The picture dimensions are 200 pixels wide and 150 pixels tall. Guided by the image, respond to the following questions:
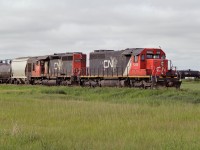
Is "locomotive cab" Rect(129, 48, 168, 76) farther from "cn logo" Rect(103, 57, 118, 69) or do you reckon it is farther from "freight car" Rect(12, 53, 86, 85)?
"freight car" Rect(12, 53, 86, 85)

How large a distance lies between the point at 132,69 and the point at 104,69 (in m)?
4.49

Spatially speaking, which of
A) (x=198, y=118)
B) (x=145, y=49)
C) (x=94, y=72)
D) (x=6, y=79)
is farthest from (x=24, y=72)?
(x=198, y=118)

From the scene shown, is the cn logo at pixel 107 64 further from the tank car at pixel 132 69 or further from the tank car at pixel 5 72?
the tank car at pixel 5 72

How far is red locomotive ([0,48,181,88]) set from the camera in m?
33.3

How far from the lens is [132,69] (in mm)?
35156

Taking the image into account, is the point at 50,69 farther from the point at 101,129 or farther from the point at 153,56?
the point at 101,129

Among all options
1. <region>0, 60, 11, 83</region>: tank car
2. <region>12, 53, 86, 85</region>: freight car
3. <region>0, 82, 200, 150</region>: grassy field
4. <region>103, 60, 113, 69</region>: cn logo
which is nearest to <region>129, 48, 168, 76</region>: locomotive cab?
<region>103, 60, 113, 69</region>: cn logo

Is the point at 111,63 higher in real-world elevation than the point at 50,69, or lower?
higher

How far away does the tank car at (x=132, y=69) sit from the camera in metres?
32.8

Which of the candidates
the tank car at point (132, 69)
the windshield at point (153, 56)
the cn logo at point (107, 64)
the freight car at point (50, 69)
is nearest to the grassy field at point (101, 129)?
the tank car at point (132, 69)

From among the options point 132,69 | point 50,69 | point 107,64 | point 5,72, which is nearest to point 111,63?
point 107,64

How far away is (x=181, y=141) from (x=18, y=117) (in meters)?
8.19

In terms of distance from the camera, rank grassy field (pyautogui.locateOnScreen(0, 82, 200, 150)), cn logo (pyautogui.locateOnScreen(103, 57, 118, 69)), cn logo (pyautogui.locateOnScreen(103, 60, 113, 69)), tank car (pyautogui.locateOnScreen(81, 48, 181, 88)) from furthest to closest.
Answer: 1. cn logo (pyautogui.locateOnScreen(103, 60, 113, 69))
2. cn logo (pyautogui.locateOnScreen(103, 57, 118, 69))
3. tank car (pyautogui.locateOnScreen(81, 48, 181, 88))
4. grassy field (pyautogui.locateOnScreen(0, 82, 200, 150))

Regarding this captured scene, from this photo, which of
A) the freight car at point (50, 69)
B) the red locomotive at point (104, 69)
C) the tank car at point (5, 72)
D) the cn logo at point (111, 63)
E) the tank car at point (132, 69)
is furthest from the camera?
the tank car at point (5, 72)
